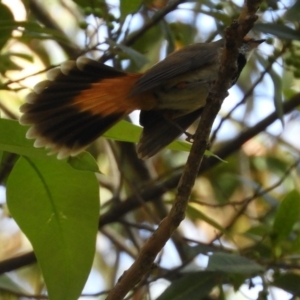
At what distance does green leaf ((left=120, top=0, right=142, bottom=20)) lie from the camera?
8.59ft

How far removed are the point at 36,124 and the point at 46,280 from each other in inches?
18.8

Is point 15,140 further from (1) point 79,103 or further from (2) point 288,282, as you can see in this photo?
(2) point 288,282

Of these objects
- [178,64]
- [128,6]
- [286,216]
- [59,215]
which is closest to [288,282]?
[286,216]

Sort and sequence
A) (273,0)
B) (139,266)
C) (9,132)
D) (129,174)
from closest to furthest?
(139,266)
(9,132)
(273,0)
(129,174)

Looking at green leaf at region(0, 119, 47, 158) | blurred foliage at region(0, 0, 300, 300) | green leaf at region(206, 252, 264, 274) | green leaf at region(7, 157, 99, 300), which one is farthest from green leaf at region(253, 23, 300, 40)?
green leaf at region(0, 119, 47, 158)

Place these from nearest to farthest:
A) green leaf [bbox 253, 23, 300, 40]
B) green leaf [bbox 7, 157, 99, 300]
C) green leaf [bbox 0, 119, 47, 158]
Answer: green leaf [bbox 0, 119, 47, 158] < green leaf [bbox 7, 157, 99, 300] < green leaf [bbox 253, 23, 300, 40]

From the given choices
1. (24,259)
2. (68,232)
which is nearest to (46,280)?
(68,232)

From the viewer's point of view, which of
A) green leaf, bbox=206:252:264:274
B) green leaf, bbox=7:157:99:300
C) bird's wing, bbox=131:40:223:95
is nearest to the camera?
green leaf, bbox=7:157:99:300

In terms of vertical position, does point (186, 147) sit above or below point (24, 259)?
below

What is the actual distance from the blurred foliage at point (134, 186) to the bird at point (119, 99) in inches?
3.6

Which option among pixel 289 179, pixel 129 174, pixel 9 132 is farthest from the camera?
pixel 289 179

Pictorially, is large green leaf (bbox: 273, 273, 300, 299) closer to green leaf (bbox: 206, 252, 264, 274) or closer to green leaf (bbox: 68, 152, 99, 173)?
green leaf (bbox: 206, 252, 264, 274)

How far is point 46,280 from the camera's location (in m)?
2.01

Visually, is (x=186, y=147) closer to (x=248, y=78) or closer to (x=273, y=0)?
(x=273, y=0)
